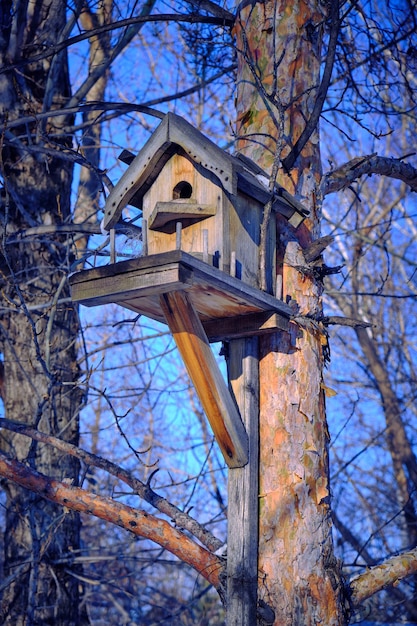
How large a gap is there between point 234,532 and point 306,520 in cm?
28

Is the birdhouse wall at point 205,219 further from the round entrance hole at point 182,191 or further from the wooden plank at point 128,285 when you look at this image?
the wooden plank at point 128,285

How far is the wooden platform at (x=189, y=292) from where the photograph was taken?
2557mm

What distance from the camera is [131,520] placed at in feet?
10.4

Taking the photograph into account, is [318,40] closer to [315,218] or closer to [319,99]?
[319,99]

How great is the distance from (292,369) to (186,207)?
0.78m

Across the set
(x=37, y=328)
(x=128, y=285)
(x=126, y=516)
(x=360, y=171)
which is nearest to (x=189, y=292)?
(x=128, y=285)

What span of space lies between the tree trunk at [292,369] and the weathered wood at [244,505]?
40mm

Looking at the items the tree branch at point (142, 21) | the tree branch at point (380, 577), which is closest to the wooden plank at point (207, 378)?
the tree branch at point (380, 577)

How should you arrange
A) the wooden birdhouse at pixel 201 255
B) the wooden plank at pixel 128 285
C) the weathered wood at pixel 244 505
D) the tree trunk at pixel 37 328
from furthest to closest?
1. the tree trunk at pixel 37 328
2. the weathered wood at pixel 244 505
3. the wooden birdhouse at pixel 201 255
4. the wooden plank at pixel 128 285

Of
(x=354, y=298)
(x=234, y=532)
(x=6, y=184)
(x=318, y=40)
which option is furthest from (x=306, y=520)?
(x=354, y=298)

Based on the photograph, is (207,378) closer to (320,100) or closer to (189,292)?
(189,292)

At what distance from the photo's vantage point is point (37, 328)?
5512mm

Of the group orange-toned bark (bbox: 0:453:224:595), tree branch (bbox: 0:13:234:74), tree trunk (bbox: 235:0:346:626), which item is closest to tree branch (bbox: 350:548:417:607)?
tree trunk (bbox: 235:0:346:626)

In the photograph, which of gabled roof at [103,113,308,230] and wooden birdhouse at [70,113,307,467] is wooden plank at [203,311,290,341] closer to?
wooden birdhouse at [70,113,307,467]
